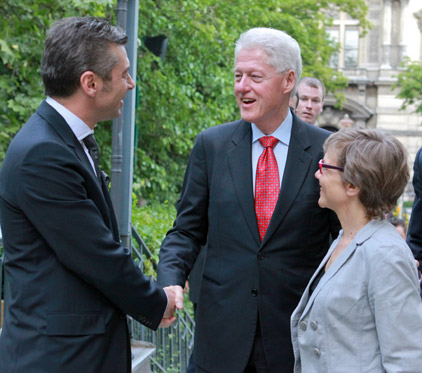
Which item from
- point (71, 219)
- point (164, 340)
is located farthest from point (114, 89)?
point (164, 340)

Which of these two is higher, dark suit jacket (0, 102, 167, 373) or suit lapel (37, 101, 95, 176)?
suit lapel (37, 101, 95, 176)

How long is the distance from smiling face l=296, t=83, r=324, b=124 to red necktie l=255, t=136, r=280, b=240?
263 cm

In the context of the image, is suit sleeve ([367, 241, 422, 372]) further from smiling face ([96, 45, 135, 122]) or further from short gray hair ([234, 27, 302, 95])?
short gray hair ([234, 27, 302, 95])

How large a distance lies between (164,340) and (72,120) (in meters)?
4.93

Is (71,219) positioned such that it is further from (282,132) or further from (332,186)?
(282,132)

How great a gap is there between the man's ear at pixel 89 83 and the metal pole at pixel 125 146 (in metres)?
2.96

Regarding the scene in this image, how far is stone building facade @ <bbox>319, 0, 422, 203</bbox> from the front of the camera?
43312mm

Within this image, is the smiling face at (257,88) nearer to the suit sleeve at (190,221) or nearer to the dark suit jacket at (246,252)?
the dark suit jacket at (246,252)

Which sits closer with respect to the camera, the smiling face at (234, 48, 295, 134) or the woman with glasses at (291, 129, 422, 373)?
the woman with glasses at (291, 129, 422, 373)

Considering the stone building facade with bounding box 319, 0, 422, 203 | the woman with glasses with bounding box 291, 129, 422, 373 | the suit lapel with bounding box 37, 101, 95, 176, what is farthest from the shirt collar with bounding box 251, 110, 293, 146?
the stone building facade with bounding box 319, 0, 422, 203

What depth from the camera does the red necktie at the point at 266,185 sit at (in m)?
3.51

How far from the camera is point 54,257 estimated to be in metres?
2.76

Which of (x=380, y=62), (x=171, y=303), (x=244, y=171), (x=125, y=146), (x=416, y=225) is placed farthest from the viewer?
(x=380, y=62)

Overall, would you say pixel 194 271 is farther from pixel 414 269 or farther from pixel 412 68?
pixel 412 68
